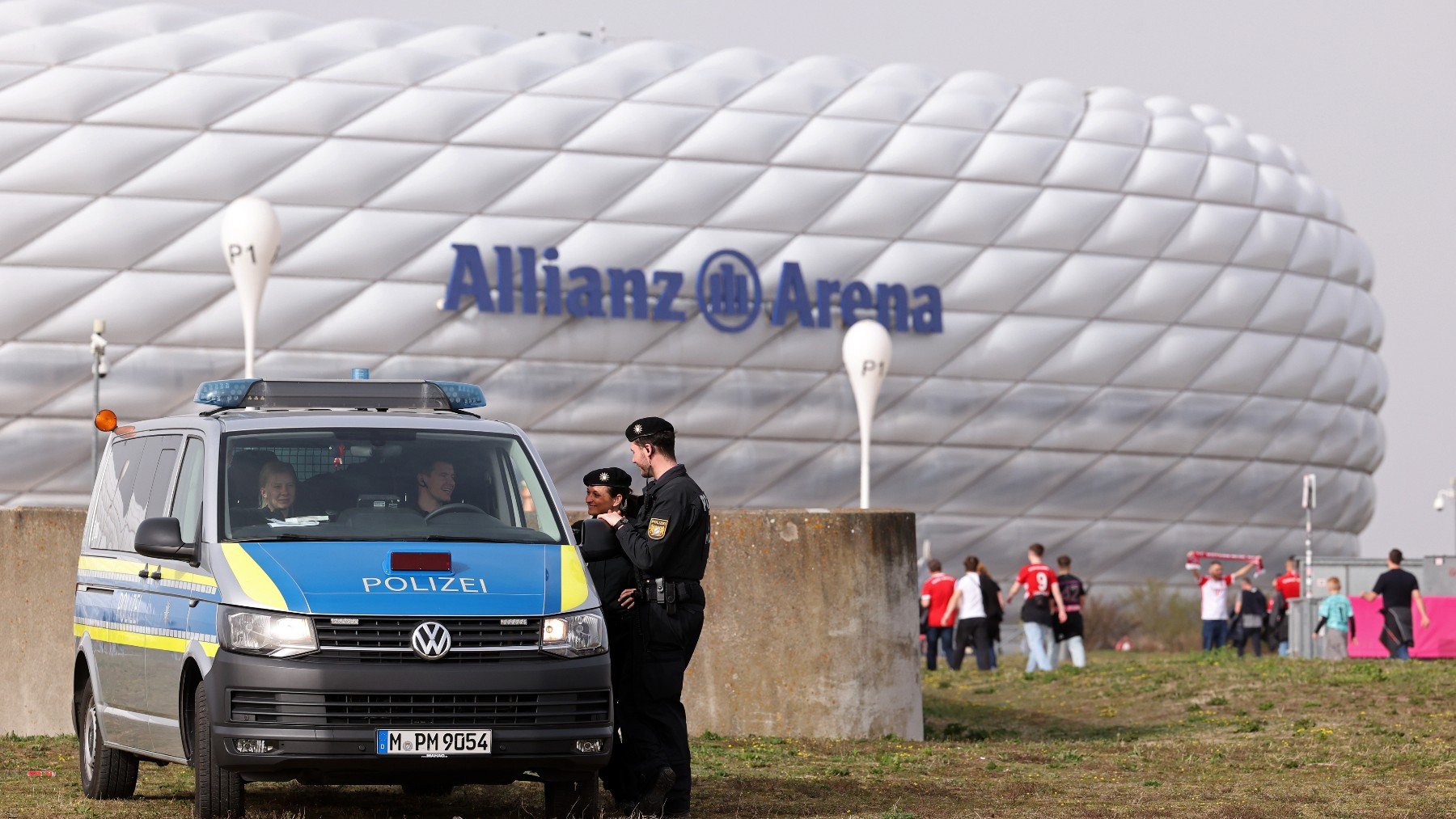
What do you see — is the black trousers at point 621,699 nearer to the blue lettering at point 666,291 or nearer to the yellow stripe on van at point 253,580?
the yellow stripe on van at point 253,580

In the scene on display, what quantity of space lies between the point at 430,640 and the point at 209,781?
1.11m

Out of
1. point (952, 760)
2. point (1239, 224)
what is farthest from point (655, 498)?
point (1239, 224)

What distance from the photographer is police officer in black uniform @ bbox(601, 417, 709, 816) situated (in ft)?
28.9

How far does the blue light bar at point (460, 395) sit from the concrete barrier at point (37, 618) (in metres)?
4.97

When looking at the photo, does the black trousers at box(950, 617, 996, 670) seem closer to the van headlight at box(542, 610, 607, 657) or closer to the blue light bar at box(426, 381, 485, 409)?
the blue light bar at box(426, 381, 485, 409)

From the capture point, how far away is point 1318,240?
45.1 metres

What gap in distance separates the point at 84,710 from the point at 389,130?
28.2 meters

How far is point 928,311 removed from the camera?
1582 inches

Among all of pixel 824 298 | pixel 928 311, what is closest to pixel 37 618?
pixel 824 298

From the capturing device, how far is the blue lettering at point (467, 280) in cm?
3703

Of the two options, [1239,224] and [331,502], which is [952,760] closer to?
[331,502]

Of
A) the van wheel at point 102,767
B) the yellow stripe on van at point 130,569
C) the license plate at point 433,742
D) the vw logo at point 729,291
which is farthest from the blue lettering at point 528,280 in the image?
the license plate at point 433,742

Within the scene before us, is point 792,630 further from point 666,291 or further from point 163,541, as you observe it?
point 666,291

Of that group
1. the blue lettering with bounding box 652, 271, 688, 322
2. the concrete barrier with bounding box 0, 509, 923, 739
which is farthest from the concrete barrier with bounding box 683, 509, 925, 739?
the blue lettering with bounding box 652, 271, 688, 322
